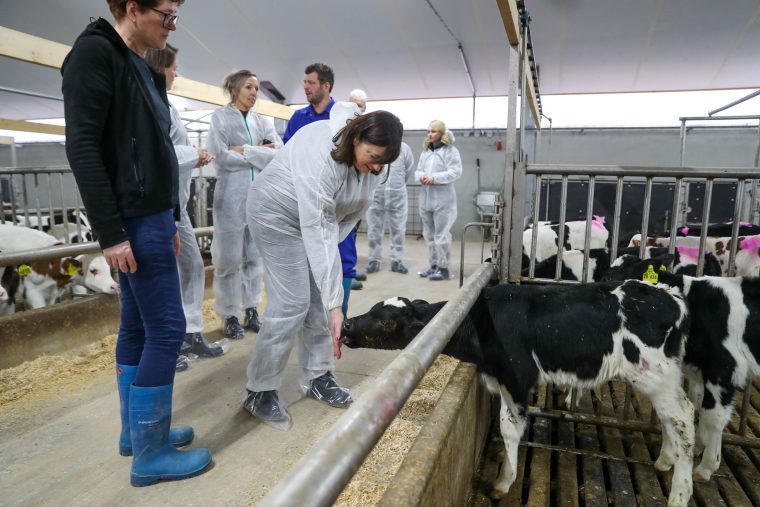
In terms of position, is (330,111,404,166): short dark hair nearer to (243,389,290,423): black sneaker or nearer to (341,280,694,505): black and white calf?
(341,280,694,505): black and white calf

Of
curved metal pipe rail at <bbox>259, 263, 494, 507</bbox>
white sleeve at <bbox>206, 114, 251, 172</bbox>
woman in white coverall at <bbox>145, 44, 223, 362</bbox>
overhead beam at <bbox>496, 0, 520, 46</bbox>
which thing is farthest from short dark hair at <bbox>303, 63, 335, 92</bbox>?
curved metal pipe rail at <bbox>259, 263, 494, 507</bbox>

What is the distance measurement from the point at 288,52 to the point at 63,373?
6992mm

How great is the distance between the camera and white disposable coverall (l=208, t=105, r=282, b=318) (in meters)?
3.30

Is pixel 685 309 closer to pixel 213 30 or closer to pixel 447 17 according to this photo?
pixel 447 17

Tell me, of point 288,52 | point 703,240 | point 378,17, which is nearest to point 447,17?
point 378,17

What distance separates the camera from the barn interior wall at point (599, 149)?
918cm

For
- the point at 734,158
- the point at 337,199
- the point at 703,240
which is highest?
the point at 734,158

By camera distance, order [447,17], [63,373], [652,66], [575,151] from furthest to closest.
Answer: [575,151]
[652,66]
[447,17]
[63,373]

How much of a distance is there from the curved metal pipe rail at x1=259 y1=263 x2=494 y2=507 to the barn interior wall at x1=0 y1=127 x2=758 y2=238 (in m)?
8.37

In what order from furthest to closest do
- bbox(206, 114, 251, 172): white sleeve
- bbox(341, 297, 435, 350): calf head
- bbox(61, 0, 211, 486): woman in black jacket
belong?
1. bbox(206, 114, 251, 172): white sleeve
2. bbox(341, 297, 435, 350): calf head
3. bbox(61, 0, 211, 486): woman in black jacket

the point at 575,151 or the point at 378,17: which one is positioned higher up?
the point at 378,17

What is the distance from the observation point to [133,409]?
5.62 feet

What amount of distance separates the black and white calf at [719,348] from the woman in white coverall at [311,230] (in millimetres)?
1676

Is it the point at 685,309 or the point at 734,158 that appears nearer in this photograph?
the point at 685,309
